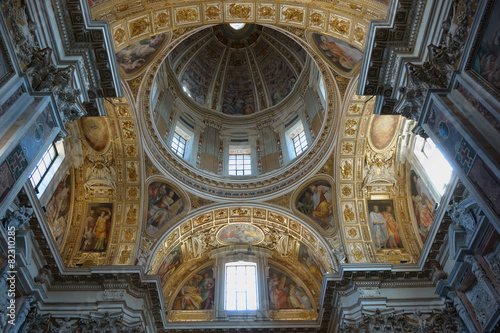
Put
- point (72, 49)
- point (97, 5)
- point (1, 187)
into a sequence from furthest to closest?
1. point (97, 5)
2. point (72, 49)
3. point (1, 187)

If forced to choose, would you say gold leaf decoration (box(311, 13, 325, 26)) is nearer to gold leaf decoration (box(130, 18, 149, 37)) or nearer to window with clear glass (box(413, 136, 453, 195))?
gold leaf decoration (box(130, 18, 149, 37))

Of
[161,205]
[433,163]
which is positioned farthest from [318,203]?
[161,205]

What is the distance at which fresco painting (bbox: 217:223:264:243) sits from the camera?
64.2 feet

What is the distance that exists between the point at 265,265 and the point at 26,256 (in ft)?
35.3

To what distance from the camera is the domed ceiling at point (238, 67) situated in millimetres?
23516

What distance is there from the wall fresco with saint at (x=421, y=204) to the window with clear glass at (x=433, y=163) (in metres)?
0.64

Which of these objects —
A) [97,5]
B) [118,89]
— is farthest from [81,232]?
[97,5]

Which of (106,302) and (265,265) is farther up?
(265,265)

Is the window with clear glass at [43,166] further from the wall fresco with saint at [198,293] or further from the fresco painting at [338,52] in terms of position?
the fresco painting at [338,52]

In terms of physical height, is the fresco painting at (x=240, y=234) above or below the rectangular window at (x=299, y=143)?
below

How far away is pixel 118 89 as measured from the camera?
1093 cm

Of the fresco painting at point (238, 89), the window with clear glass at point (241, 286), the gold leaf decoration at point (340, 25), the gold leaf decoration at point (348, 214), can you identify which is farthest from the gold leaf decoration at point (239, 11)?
the window with clear glass at point (241, 286)

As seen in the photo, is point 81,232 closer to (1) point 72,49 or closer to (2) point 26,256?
(2) point 26,256

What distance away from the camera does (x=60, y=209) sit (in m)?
15.8
